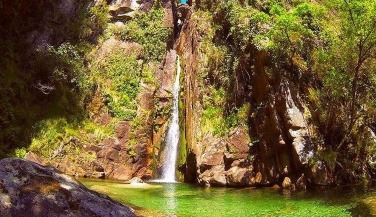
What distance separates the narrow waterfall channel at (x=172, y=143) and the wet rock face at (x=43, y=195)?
55.2 ft

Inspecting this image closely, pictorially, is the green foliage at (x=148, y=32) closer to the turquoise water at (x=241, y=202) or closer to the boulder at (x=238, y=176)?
the boulder at (x=238, y=176)

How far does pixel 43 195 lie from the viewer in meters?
6.97

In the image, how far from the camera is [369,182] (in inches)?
703

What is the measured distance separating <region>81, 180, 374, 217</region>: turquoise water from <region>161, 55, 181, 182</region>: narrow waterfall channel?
6461 mm

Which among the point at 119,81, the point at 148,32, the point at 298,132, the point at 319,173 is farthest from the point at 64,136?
the point at 319,173

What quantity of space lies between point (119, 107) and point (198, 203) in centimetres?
1420

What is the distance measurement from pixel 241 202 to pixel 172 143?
40.3ft

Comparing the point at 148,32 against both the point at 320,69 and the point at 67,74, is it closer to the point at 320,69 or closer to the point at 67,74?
the point at 67,74

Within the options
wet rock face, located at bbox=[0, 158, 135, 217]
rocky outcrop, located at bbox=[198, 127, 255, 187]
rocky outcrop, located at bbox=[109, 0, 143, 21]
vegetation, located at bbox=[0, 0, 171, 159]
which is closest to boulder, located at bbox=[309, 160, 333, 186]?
rocky outcrop, located at bbox=[198, 127, 255, 187]

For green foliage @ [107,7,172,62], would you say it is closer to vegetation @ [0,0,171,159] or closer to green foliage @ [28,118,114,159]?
vegetation @ [0,0,171,159]

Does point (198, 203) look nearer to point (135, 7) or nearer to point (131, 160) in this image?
point (131, 160)

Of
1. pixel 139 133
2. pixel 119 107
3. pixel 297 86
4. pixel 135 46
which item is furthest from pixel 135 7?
pixel 297 86

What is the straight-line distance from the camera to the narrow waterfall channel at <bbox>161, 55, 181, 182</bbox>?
81.6 feet

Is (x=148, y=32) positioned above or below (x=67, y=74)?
above
